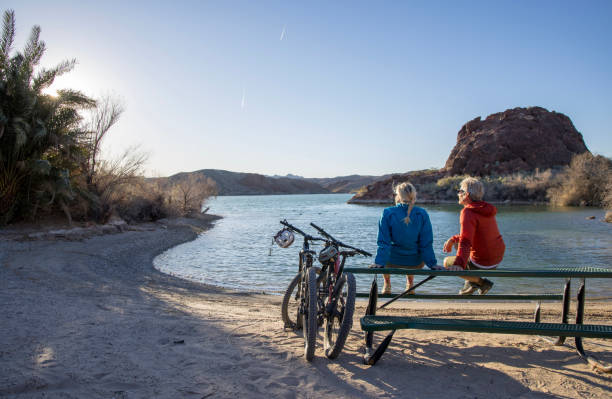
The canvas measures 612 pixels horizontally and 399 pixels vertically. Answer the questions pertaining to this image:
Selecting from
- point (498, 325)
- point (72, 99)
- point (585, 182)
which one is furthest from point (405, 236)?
A: point (585, 182)

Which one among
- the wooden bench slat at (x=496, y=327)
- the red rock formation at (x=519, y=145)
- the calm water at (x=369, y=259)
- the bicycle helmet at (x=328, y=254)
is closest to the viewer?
the wooden bench slat at (x=496, y=327)

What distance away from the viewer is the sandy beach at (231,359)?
10.5 ft

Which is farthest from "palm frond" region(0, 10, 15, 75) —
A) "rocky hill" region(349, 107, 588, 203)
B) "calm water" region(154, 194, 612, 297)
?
"rocky hill" region(349, 107, 588, 203)

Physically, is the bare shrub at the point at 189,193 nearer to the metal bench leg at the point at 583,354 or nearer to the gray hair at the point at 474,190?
the gray hair at the point at 474,190

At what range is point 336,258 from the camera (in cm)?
428

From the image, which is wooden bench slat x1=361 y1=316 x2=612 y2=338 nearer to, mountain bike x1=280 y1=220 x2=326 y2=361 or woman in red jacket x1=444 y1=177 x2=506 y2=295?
mountain bike x1=280 y1=220 x2=326 y2=361

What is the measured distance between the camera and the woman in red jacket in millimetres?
4668

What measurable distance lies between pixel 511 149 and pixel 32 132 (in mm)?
82532

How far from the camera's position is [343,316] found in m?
3.78

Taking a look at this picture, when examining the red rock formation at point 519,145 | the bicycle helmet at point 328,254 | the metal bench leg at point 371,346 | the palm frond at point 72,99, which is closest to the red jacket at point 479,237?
the metal bench leg at point 371,346

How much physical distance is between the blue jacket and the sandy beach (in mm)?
981

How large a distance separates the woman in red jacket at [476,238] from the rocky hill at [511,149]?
223 feet

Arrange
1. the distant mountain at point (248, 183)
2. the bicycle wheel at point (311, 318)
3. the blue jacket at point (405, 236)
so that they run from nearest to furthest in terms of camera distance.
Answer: the bicycle wheel at point (311, 318) → the blue jacket at point (405, 236) → the distant mountain at point (248, 183)

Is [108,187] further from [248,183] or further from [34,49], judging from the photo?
[248,183]
